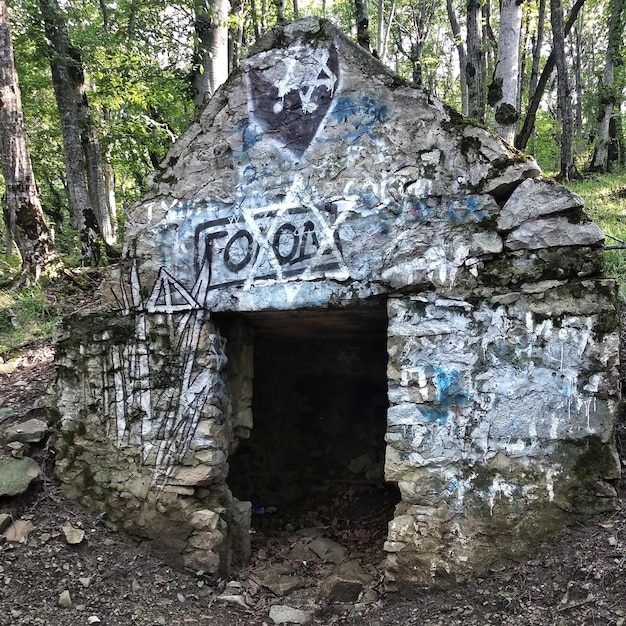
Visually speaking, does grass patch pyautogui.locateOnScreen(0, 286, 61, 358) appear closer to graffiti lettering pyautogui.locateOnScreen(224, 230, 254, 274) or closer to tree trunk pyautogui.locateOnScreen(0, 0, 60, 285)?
tree trunk pyautogui.locateOnScreen(0, 0, 60, 285)

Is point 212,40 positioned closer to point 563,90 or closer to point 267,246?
point 267,246

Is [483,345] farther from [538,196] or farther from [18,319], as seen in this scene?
[18,319]

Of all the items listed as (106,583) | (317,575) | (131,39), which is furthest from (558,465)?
(131,39)

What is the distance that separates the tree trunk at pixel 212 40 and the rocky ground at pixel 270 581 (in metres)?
4.73

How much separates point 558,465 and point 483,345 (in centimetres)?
74

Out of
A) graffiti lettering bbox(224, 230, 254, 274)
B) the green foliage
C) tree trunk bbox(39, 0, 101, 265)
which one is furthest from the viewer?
the green foliage

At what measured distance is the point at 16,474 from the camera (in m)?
3.72

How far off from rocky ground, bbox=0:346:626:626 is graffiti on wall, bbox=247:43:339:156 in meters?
2.70

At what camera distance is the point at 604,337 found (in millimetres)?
2746

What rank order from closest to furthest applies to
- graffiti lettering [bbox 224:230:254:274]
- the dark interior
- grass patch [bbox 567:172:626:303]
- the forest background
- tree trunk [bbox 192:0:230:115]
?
graffiti lettering [bbox 224:230:254:274], grass patch [bbox 567:172:626:303], the dark interior, the forest background, tree trunk [bbox 192:0:230:115]

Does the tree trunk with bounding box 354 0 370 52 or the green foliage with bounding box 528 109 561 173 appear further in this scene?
the green foliage with bounding box 528 109 561 173

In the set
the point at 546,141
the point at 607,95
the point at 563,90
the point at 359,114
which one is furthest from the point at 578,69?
the point at 359,114

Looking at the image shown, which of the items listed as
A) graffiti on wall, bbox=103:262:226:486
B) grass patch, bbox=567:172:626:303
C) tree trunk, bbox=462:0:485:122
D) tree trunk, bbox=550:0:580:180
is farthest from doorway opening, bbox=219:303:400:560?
tree trunk, bbox=550:0:580:180

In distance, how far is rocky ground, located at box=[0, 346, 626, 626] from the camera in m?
2.54
